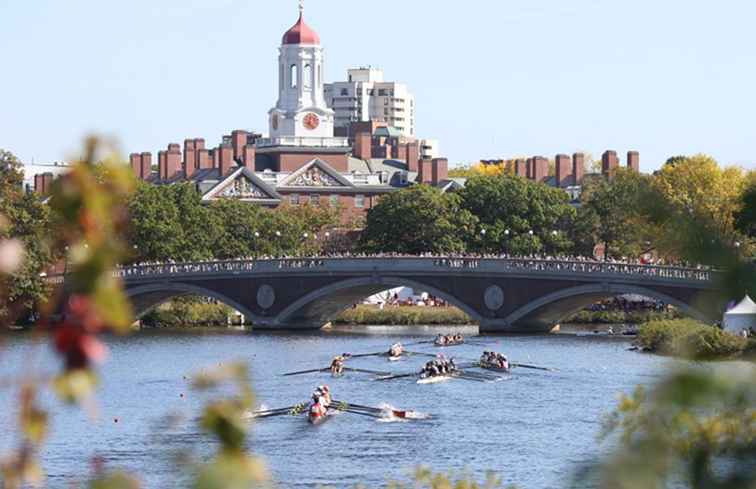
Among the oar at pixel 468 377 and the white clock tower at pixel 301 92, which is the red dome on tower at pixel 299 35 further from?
the oar at pixel 468 377

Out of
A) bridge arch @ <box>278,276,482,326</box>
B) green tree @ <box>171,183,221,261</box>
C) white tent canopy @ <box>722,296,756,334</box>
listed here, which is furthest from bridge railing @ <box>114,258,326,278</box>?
white tent canopy @ <box>722,296,756,334</box>

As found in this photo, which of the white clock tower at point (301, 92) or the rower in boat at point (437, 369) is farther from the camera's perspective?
the white clock tower at point (301, 92)

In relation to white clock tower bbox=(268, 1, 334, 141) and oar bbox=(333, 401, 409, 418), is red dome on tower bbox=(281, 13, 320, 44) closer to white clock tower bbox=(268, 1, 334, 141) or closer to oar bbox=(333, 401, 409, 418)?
white clock tower bbox=(268, 1, 334, 141)

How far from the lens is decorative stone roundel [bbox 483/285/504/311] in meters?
85.1

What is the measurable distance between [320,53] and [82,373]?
139 m

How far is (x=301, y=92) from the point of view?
14212 cm

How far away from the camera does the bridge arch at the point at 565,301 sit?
78.9 metres

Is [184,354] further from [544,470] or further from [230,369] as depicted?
[230,369]

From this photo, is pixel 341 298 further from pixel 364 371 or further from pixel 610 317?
pixel 364 371

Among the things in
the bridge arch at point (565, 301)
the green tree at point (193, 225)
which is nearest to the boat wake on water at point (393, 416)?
the bridge arch at point (565, 301)

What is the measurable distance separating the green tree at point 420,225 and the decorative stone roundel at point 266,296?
2123cm

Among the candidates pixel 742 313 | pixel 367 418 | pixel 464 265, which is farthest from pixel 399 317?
pixel 742 313

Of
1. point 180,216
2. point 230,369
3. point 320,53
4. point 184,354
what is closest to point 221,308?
point 180,216

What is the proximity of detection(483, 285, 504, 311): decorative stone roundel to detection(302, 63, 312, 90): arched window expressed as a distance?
59.6m
